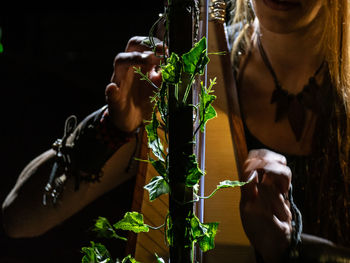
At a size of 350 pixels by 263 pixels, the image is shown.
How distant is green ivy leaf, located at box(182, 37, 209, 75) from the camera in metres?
0.51

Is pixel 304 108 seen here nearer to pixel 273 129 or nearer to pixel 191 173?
pixel 273 129

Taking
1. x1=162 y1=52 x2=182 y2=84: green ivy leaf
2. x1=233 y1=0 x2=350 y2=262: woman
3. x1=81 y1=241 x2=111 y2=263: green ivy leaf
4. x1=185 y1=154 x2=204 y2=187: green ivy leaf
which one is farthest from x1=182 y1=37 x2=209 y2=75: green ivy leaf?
x1=233 y1=0 x2=350 y2=262: woman

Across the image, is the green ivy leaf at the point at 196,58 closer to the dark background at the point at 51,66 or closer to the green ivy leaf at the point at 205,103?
the green ivy leaf at the point at 205,103

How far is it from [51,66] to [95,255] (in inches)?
27.7

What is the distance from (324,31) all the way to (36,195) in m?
0.73

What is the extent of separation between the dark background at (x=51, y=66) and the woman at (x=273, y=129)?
19cm

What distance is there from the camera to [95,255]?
58 cm

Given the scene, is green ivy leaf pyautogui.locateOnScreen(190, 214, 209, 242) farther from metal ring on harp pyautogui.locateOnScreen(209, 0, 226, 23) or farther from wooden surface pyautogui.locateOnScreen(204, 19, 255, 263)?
metal ring on harp pyautogui.locateOnScreen(209, 0, 226, 23)

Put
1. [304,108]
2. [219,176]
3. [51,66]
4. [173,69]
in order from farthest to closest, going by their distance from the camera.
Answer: [51,66], [304,108], [219,176], [173,69]

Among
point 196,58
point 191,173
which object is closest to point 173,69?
point 196,58

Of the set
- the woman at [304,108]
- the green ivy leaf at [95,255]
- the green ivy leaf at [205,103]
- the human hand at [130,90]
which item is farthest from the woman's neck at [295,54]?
the green ivy leaf at [95,255]

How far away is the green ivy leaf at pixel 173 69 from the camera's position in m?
0.52

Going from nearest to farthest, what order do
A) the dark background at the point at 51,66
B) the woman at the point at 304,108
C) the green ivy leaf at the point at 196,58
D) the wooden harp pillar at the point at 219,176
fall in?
the green ivy leaf at the point at 196,58 < the wooden harp pillar at the point at 219,176 < the woman at the point at 304,108 < the dark background at the point at 51,66

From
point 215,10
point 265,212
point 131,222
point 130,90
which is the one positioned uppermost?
point 215,10
